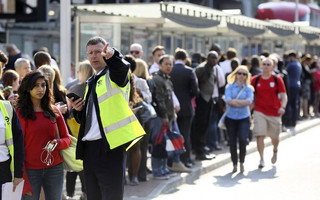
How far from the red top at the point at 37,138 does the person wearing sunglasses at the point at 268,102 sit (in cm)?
629

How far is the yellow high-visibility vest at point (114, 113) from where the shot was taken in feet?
18.1

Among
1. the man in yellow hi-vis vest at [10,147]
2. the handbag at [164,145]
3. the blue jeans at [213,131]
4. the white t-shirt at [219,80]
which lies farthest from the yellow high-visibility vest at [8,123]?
the blue jeans at [213,131]

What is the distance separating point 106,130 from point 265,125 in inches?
279

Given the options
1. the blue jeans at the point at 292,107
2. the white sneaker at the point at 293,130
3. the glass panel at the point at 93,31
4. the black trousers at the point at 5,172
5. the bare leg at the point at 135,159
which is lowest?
the white sneaker at the point at 293,130

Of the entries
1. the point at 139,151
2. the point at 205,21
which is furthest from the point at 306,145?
the point at 139,151

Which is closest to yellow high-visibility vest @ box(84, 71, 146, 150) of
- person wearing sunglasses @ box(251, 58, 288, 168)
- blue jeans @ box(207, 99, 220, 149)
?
person wearing sunglasses @ box(251, 58, 288, 168)

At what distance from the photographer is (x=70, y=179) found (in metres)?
8.85

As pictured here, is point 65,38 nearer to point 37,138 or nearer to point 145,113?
point 145,113

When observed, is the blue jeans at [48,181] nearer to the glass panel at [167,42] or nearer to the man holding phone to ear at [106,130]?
the man holding phone to ear at [106,130]

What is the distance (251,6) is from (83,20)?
40488 millimetres

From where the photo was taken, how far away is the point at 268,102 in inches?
480

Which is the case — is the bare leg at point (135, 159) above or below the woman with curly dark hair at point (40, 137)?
below

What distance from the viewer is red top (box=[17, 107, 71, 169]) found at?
6.38 metres

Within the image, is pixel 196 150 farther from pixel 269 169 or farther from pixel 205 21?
pixel 205 21
